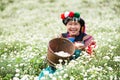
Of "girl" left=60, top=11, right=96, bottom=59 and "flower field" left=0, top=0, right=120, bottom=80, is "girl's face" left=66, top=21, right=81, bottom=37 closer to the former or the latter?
"girl" left=60, top=11, right=96, bottom=59

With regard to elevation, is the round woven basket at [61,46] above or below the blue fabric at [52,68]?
above

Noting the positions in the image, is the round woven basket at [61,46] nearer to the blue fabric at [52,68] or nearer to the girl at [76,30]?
the blue fabric at [52,68]

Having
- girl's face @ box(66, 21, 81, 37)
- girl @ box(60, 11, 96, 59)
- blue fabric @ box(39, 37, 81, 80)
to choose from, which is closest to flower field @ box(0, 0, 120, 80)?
blue fabric @ box(39, 37, 81, 80)

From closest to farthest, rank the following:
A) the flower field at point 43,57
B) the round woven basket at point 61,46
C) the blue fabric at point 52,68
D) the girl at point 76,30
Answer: the flower field at point 43,57 < the blue fabric at point 52,68 < the round woven basket at point 61,46 < the girl at point 76,30

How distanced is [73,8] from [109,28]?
35.9 feet

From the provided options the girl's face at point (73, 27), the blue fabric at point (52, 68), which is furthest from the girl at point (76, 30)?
the blue fabric at point (52, 68)

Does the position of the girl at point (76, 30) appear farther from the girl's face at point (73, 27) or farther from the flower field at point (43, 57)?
the flower field at point (43, 57)

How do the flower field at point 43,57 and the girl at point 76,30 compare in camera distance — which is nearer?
the flower field at point 43,57

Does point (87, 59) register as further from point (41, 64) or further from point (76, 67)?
point (41, 64)

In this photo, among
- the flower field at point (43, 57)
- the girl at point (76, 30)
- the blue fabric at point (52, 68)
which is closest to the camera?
the flower field at point (43, 57)

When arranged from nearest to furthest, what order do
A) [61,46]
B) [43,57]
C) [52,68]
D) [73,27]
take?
[52,68] < [61,46] < [73,27] < [43,57]

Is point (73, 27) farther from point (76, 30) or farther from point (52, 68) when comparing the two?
point (52, 68)

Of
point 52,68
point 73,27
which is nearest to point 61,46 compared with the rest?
point 73,27

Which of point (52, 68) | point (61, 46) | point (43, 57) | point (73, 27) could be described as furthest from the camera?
point (43, 57)
